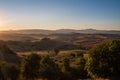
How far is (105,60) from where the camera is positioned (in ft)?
81.9

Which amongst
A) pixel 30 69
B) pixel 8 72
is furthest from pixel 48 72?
pixel 8 72

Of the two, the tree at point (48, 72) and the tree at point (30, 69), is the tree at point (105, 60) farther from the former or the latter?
the tree at point (30, 69)

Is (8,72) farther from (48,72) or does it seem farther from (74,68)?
(74,68)

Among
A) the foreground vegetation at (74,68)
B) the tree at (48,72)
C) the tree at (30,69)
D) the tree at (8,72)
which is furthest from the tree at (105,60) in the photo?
the tree at (8,72)

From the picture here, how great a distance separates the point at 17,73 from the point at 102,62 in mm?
10846

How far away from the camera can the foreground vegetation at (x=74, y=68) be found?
24.7m

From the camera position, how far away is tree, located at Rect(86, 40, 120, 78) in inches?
960

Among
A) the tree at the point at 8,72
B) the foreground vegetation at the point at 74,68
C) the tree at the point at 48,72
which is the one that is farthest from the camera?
the tree at the point at 8,72

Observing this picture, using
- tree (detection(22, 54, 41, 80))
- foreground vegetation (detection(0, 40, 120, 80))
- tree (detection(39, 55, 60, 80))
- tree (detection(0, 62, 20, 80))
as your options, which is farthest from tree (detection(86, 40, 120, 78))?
tree (detection(0, 62, 20, 80))

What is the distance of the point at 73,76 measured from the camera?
32.8 meters

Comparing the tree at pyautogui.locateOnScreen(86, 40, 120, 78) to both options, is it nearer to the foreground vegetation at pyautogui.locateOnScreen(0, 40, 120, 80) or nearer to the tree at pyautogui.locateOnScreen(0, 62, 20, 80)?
the foreground vegetation at pyautogui.locateOnScreen(0, 40, 120, 80)

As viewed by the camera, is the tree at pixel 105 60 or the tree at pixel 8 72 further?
the tree at pixel 8 72

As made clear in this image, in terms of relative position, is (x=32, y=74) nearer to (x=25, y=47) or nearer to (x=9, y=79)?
(x=9, y=79)

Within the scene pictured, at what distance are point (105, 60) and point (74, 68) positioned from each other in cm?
974
